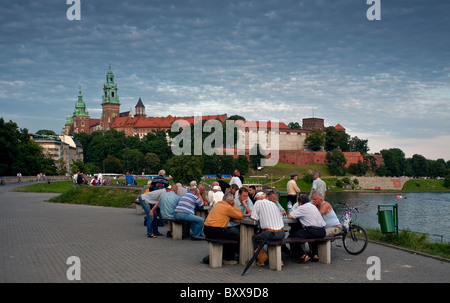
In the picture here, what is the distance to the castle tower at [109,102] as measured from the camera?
172 meters

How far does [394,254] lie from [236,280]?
14.6 feet

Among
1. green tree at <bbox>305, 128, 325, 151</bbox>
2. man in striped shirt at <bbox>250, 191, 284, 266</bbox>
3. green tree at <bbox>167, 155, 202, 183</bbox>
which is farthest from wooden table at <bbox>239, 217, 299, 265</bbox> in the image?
green tree at <bbox>305, 128, 325, 151</bbox>

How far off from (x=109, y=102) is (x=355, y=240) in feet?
558

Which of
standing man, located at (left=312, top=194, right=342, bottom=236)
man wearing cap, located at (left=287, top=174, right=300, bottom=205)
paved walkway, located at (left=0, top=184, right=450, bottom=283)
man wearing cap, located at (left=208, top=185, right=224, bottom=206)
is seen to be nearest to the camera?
paved walkway, located at (left=0, top=184, right=450, bottom=283)

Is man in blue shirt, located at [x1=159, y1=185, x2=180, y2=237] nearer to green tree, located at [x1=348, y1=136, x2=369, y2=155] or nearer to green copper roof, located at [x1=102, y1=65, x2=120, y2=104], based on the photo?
green tree, located at [x1=348, y1=136, x2=369, y2=155]

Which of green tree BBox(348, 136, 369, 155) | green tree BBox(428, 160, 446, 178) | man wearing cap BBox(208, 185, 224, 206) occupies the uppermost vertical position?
green tree BBox(348, 136, 369, 155)

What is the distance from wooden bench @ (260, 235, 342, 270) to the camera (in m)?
8.73

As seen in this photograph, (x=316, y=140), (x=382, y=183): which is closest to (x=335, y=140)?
(x=316, y=140)

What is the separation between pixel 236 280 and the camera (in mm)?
7988

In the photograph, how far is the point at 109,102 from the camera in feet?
565

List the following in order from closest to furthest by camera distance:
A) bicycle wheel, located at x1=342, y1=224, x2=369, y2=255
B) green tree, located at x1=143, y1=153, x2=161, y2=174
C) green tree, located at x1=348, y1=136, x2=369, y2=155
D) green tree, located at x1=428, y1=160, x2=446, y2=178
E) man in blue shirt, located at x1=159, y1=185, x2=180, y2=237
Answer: bicycle wheel, located at x1=342, y1=224, x2=369, y2=255 → man in blue shirt, located at x1=159, y1=185, x2=180, y2=237 → green tree, located at x1=143, y1=153, x2=161, y2=174 → green tree, located at x1=428, y1=160, x2=446, y2=178 → green tree, located at x1=348, y1=136, x2=369, y2=155

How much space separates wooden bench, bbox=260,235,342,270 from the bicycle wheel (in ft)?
1.97

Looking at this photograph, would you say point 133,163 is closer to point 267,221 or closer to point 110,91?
point 110,91
